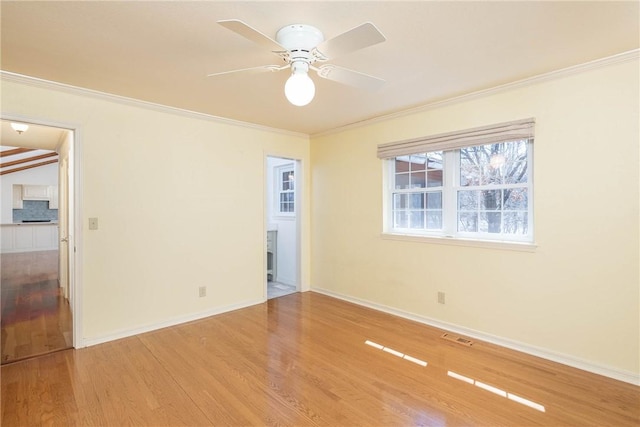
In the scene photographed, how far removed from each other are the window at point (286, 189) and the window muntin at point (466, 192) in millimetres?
2070

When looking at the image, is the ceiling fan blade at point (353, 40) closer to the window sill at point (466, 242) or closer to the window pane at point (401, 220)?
the window sill at point (466, 242)

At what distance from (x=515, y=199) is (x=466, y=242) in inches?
23.3

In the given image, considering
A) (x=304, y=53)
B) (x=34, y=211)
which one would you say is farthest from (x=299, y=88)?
(x=34, y=211)

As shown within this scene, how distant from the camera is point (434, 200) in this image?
140 inches

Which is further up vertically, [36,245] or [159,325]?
[36,245]

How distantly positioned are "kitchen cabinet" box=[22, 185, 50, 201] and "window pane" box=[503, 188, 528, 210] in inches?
498

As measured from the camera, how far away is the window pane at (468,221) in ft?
10.7

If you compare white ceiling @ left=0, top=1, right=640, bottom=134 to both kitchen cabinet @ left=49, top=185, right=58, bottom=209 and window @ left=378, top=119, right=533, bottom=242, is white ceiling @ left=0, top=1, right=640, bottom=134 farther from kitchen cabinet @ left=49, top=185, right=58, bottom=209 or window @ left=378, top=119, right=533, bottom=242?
kitchen cabinet @ left=49, top=185, right=58, bottom=209

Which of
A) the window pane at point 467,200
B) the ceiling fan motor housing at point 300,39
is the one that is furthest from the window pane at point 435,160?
the ceiling fan motor housing at point 300,39

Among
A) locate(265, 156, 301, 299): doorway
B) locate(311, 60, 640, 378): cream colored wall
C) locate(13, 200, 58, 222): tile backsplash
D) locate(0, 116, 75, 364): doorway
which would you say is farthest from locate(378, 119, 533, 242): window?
locate(13, 200, 58, 222): tile backsplash

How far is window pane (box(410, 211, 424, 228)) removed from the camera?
3.70m

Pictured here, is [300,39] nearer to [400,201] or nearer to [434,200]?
[434,200]

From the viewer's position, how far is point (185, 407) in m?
2.08

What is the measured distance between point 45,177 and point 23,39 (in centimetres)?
1059
